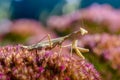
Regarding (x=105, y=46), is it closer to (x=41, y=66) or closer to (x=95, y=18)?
(x=95, y=18)

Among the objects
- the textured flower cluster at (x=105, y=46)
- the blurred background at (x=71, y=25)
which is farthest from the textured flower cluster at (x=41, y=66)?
the textured flower cluster at (x=105, y=46)

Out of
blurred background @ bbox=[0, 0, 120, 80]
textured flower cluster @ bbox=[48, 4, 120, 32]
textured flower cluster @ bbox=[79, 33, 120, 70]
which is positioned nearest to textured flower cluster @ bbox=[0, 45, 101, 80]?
blurred background @ bbox=[0, 0, 120, 80]

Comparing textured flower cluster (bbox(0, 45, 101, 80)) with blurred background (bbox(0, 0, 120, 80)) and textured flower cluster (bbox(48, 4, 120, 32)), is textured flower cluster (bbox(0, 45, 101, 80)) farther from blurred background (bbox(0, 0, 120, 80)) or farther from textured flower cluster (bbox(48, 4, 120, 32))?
textured flower cluster (bbox(48, 4, 120, 32))

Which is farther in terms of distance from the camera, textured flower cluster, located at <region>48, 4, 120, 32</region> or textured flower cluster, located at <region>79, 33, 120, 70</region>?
textured flower cluster, located at <region>48, 4, 120, 32</region>

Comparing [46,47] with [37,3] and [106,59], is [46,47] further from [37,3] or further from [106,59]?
[37,3]

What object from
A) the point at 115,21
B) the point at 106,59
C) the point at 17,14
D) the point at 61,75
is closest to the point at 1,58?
the point at 61,75

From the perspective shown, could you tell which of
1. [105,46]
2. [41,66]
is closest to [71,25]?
[105,46]
